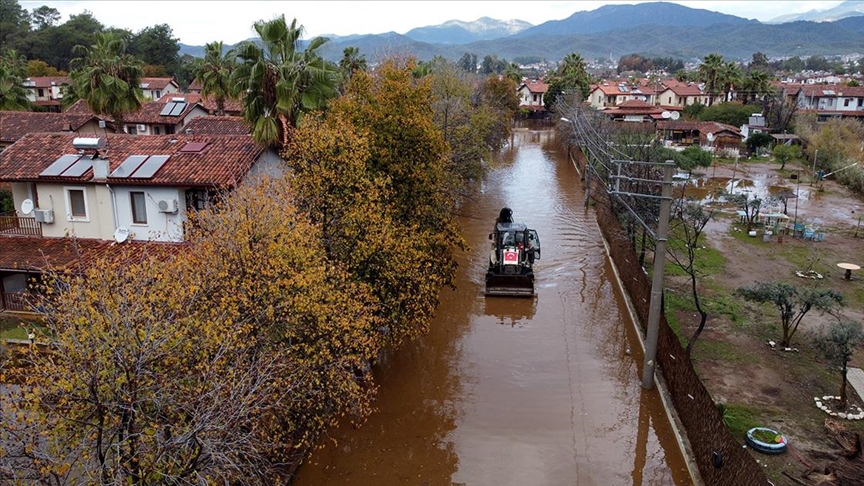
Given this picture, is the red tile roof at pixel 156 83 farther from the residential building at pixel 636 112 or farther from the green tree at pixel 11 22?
the residential building at pixel 636 112

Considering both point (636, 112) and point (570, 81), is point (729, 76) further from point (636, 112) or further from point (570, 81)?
point (570, 81)

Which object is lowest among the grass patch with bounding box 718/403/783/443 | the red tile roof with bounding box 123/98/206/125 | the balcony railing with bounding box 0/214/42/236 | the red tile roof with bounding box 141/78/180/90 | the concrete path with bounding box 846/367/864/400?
the grass patch with bounding box 718/403/783/443

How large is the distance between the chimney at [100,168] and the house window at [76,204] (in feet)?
3.50

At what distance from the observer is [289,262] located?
483 inches

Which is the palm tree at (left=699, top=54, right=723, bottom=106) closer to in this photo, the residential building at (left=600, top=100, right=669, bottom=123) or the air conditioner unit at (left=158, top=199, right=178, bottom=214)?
the residential building at (left=600, top=100, right=669, bottom=123)

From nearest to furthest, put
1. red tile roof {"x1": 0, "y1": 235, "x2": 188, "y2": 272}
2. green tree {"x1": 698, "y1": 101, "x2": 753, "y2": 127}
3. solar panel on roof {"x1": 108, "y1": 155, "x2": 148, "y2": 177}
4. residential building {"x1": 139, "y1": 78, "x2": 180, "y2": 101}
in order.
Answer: red tile roof {"x1": 0, "y1": 235, "x2": 188, "y2": 272}
solar panel on roof {"x1": 108, "y1": 155, "x2": 148, "y2": 177}
green tree {"x1": 698, "y1": 101, "x2": 753, "y2": 127}
residential building {"x1": 139, "y1": 78, "x2": 180, "y2": 101}

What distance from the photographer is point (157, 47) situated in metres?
102

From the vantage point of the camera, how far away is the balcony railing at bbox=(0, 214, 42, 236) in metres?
23.1

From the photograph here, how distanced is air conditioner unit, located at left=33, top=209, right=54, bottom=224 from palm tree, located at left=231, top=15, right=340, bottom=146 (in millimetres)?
7826

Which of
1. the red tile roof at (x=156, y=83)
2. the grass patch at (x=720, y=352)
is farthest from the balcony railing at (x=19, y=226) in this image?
the red tile roof at (x=156, y=83)

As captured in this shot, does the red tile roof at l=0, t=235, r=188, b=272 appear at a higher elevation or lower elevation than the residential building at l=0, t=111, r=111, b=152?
lower

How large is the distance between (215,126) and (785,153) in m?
47.5

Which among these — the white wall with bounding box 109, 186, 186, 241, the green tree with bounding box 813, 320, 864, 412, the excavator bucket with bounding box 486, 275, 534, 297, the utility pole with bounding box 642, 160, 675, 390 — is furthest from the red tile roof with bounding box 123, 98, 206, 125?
the green tree with bounding box 813, 320, 864, 412

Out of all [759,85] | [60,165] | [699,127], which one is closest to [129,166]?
[60,165]
